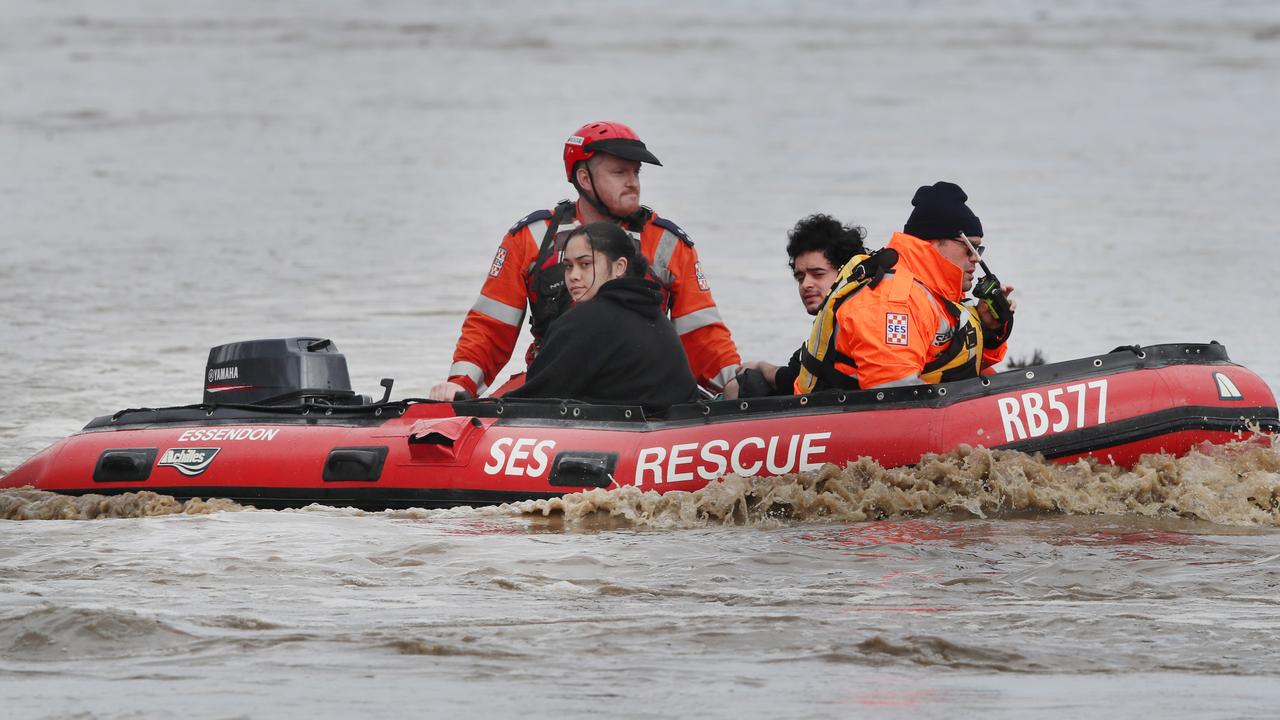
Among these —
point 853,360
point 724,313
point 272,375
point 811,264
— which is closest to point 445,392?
point 272,375

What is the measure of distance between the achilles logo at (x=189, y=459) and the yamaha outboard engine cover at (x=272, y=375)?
0.34 metres

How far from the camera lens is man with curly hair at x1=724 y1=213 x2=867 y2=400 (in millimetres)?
7230

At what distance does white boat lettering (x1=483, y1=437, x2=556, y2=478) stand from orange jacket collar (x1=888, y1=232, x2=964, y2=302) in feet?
4.54

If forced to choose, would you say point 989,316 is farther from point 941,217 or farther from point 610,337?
point 610,337

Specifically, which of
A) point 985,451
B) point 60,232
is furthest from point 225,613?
point 60,232

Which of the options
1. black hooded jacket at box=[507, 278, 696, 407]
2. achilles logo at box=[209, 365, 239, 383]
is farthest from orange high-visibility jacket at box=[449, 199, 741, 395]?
achilles logo at box=[209, 365, 239, 383]

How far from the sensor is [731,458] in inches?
258

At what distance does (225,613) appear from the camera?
16.6 feet

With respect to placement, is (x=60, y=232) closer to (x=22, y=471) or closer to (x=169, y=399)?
(x=169, y=399)

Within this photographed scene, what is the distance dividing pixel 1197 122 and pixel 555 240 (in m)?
20.0

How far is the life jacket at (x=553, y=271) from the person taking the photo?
24.5 ft

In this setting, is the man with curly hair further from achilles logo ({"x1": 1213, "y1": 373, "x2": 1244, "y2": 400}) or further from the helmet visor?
achilles logo ({"x1": 1213, "y1": 373, "x2": 1244, "y2": 400})

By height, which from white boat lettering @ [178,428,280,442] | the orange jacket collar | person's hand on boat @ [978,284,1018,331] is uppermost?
the orange jacket collar

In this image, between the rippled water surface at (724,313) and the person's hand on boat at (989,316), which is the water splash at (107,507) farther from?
the person's hand on boat at (989,316)
